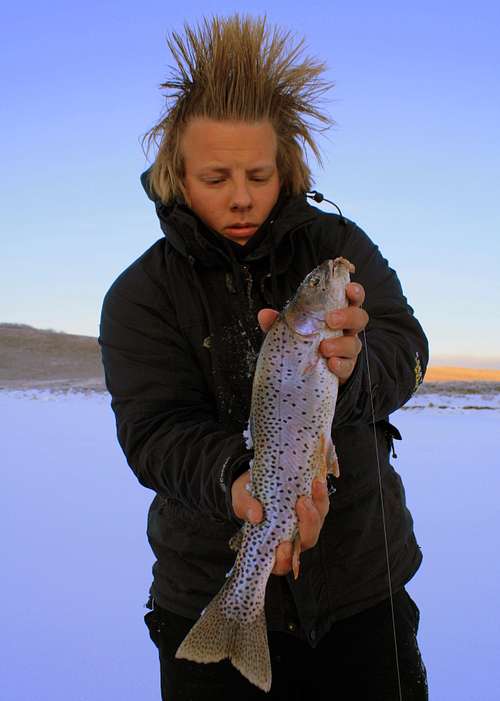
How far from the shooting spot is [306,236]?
9.22 ft

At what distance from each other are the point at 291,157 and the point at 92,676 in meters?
2.88

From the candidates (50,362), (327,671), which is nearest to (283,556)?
(327,671)

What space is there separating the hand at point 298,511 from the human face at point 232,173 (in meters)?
0.91

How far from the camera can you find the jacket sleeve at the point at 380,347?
7.68 feet

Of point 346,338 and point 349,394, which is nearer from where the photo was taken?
point 346,338

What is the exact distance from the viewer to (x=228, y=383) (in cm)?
271

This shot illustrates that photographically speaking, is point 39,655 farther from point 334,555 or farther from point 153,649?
point 334,555

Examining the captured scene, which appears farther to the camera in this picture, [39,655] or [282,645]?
[39,655]

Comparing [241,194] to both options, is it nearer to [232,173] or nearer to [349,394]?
[232,173]

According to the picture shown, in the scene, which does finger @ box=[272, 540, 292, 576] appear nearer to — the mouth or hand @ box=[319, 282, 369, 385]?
hand @ box=[319, 282, 369, 385]

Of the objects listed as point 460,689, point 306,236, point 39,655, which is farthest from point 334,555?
point 39,655

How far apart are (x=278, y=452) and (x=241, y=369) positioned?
0.49m

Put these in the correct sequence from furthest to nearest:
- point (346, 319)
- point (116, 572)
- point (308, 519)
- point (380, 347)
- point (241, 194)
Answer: point (116, 572)
point (241, 194)
point (380, 347)
point (308, 519)
point (346, 319)

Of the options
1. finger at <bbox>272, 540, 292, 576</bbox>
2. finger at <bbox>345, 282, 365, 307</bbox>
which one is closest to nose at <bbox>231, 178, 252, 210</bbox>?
finger at <bbox>345, 282, 365, 307</bbox>
